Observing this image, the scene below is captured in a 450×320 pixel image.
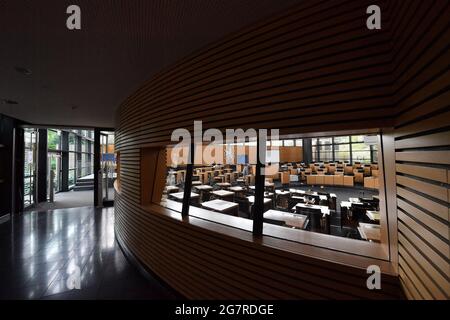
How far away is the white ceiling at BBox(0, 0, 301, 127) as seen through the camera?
91.4 inches

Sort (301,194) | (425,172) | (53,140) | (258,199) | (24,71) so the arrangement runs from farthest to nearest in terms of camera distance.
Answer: (53,140) → (301,194) → (24,71) → (258,199) → (425,172)

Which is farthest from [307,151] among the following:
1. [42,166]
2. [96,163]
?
[42,166]

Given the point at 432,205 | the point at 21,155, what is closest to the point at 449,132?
the point at 432,205

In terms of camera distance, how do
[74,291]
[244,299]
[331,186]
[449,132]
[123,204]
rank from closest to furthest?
[449,132]
[244,299]
[74,291]
[123,204]
[331,186]

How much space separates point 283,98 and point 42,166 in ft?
42.2

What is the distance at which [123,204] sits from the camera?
213 inches

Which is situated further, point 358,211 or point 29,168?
point 29,168

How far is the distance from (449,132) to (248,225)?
2.27 metres

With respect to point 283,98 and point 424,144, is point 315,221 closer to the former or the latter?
point 283,98

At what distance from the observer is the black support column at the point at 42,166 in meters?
10.6

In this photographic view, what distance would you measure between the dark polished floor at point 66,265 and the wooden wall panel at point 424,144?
123 inches

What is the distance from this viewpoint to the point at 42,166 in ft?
35.1

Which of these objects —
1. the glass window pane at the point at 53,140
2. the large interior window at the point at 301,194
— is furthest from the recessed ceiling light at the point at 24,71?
the glass window pane at the point at 53,140

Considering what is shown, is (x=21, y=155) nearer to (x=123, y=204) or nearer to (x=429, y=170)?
(x=123, y=204)
